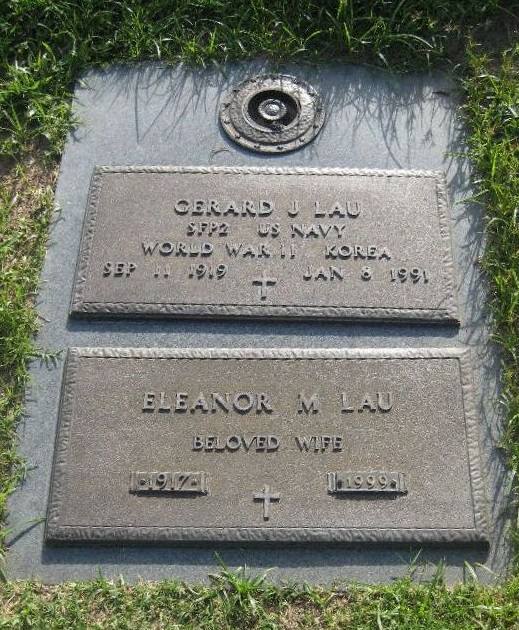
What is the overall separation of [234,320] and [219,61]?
1.81 meters

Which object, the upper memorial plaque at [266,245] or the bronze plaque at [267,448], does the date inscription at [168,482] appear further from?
the upper memorial plaque at [266,245]

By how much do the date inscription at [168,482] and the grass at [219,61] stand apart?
1.20 feet

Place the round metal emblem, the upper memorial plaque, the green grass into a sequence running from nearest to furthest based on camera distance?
the green grass < the upper memorial plaque < the round metal emblem

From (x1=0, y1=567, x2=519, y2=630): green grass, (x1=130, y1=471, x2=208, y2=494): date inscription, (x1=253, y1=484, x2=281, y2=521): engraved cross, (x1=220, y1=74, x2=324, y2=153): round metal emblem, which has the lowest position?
(x1=0, y1=567, x2=519, y2=630): green grass

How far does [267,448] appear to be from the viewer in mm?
2869

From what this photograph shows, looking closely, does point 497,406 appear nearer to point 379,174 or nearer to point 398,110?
point 379,174

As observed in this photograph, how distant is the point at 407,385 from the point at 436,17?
8.31 ft

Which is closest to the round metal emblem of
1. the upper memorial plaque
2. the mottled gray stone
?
the mottled gray stone

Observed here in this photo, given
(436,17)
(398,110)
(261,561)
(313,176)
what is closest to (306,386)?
(261,561)

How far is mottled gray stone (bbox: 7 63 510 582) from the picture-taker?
8.95 ft

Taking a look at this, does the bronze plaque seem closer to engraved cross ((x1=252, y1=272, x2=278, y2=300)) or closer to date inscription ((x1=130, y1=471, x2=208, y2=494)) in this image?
date inscription ((x1=130, y1=471, x2=208, y2=494))

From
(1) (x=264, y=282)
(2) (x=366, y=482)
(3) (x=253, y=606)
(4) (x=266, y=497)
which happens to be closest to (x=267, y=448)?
(4) (x=266, y=497)

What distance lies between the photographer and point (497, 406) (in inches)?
119

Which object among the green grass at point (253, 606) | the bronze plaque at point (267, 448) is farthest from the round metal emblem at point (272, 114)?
the green grass at point (253, 606)
